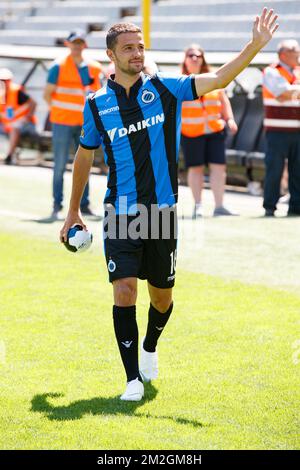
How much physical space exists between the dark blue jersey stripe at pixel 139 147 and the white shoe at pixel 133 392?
92 cm

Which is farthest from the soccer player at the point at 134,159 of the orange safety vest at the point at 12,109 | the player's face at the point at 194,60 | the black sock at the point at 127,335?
the orange safety vest at the point at 12,109

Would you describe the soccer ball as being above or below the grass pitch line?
above

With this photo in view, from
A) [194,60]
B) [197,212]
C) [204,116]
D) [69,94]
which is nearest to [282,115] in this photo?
[204,116]

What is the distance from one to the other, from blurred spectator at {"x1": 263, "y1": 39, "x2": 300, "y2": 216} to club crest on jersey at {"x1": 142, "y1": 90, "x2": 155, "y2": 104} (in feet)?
21.9

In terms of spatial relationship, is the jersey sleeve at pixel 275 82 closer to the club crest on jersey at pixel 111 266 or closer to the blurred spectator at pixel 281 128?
the blurred spectator at pixel 281 128

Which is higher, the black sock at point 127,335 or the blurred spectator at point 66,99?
the black sock at point 127,335

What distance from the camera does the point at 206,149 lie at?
12703 mm

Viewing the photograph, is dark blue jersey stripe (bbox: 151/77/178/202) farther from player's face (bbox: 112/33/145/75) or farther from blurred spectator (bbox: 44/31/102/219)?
blurred spectator (bbox: 44/31/102/219)

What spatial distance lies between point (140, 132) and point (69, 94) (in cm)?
696

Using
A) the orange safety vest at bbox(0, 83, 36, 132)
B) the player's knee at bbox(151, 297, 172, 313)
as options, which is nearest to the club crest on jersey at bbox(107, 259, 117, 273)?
the player's knee at bbox(151, 297, 172, 313)

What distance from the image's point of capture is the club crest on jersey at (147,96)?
5703 millimetres

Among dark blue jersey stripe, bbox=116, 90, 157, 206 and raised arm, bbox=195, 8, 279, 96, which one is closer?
raised arm, bbox=195, 8, 279, 96

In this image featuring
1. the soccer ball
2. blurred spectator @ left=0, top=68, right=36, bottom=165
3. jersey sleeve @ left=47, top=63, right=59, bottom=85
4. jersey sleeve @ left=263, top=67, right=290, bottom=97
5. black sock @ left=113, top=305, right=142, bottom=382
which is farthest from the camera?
blurred spectator @ left=0, top=68, right=36, bottom=165

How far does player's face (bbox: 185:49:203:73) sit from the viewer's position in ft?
39.5
